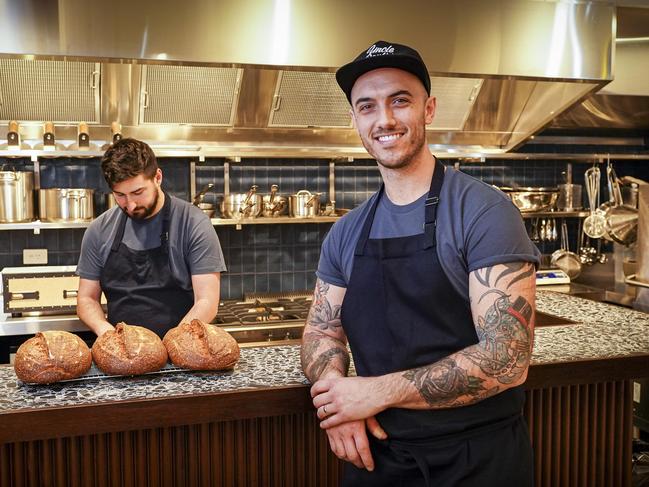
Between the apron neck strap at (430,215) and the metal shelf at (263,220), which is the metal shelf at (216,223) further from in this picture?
the apron neck strap at (430,215)

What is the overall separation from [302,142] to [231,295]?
1.26 metres

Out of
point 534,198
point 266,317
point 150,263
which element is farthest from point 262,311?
point 534,198

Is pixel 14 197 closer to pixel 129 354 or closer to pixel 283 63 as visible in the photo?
pixel 283 63

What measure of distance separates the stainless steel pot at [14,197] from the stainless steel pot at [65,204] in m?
0.11

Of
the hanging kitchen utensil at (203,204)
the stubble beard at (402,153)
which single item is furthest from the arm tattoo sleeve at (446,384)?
the hanging kitchen utensil at (203,204)

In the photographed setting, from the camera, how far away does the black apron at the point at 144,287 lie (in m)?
3.06

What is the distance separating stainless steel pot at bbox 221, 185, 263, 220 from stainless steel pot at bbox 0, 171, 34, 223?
1.25 metres

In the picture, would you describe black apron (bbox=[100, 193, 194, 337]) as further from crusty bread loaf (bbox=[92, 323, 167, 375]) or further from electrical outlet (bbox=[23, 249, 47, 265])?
electrical outlet (bbox=[23, 249, 47, 265])

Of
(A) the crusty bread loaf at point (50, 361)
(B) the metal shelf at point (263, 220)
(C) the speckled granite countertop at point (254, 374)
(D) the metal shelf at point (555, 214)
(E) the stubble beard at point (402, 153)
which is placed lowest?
(C) the speckled granite countertop at point (254, 374)

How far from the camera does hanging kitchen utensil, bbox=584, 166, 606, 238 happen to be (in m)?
5.33

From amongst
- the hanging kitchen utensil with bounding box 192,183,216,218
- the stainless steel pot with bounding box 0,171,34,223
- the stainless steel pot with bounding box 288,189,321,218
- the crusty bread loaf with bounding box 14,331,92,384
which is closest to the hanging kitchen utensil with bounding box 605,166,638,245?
the stainless steel pot with bounding box 288,189,321,218

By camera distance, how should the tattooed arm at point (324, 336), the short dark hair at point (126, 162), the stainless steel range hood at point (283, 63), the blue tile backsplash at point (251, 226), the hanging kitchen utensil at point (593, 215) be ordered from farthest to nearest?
the hanging kitchen utensil at point (593, 215) → the blue tile backsplash at point (251, 226) → the stainless steel range hood at point (283, 63) → the short dark hair at point (126, 162) → the tattooed arm at point (324, 336)

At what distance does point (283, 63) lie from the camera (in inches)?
148

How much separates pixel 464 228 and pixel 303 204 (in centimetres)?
319
